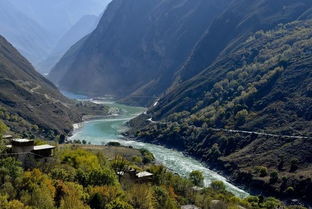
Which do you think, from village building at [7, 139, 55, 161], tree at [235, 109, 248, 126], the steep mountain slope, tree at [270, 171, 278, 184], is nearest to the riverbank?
the steep mountain slope

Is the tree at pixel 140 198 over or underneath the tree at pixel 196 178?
underneath

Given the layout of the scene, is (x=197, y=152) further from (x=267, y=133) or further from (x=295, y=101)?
(x=295, y=101)

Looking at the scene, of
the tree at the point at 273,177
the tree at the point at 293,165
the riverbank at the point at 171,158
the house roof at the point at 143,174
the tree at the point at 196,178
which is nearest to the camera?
the house roof at the point at 143,174

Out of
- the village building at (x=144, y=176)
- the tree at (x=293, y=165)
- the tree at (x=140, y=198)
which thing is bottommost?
the tree at (x=140, y=198)

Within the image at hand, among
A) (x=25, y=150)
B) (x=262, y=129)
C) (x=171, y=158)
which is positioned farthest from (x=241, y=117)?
(x=25, y=150)

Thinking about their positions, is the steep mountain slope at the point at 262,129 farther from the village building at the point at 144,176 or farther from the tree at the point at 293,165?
the village building at the point at 144,176

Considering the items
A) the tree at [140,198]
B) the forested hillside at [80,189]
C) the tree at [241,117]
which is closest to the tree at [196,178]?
the forested hillside at [80,189]

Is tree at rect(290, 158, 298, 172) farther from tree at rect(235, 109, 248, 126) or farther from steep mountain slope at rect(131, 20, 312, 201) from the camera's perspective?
tree at rect(235, 109, 248, 126)

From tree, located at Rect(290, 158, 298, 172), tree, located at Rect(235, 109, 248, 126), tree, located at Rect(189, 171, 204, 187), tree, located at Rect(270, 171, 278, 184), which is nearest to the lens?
tree, located at Rect(189, 171, 204, 187)

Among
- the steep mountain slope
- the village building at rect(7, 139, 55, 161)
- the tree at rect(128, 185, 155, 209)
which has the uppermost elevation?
the steep mountain slope

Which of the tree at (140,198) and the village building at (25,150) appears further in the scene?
the village building at (25,150)
